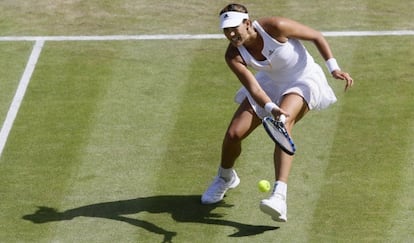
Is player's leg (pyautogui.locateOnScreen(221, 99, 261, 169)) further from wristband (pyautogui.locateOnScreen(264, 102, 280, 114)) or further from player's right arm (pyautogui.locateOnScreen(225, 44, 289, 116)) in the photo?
wristband (pyautogui.locateOnScreen(264, 102, 280, 114))

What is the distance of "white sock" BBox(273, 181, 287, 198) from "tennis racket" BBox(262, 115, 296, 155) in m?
0.48

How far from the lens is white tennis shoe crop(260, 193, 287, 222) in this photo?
1128 cm

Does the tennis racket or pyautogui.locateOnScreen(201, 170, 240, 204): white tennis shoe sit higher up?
the tennis racket

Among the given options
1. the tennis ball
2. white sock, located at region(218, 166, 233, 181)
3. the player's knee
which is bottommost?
white sock, located at region(218, 166, 233, 181)

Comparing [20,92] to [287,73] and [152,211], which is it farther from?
[287,73]

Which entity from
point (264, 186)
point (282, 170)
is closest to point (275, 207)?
point (282, 170)

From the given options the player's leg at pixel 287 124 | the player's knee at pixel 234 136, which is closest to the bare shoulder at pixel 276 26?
the player's leg at pixel 287 124

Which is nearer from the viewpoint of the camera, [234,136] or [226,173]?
[234,136]

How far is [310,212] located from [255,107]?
1125 millimetres

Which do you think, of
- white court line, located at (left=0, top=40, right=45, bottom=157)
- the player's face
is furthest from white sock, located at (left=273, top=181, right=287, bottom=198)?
white court line, located at (left=0, top=40, right=45, bottom=157)

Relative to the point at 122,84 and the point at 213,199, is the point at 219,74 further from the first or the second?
the point at 213,199

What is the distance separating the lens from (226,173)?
40.1ft

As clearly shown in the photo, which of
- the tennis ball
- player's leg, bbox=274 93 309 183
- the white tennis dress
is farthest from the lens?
the tennis ball

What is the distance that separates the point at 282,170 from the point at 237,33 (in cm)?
132
